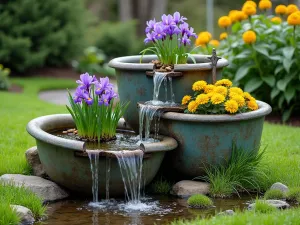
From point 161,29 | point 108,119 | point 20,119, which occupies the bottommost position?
point 20,119

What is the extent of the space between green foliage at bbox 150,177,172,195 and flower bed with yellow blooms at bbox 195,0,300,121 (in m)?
3.97

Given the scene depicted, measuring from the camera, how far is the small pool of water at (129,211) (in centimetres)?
594

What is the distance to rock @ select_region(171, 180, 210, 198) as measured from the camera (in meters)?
6.74

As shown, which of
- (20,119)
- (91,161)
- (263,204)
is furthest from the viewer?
(20,119)

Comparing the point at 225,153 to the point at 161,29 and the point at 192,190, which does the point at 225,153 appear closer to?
the point at 192,190

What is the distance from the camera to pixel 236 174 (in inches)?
271

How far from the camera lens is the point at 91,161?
20.7 ft

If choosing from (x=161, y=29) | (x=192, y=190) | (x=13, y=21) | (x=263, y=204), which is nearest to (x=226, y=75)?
(x=161, y=29)

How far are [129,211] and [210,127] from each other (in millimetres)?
1197

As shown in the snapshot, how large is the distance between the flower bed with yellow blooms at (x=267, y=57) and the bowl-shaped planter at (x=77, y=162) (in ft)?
13.9

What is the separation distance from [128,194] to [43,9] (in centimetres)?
1294

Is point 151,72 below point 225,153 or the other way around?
the other way around

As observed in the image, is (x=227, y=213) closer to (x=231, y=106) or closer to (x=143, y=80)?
(x=231, y=106)

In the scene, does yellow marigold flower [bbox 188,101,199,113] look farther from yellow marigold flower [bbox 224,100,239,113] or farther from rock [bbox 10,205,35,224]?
rock [bbox 10,205,35,224]
